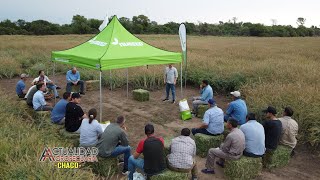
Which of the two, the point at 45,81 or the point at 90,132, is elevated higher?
the point at 45,81

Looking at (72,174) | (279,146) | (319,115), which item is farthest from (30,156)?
(319,115)

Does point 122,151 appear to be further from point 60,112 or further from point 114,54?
point 114,54

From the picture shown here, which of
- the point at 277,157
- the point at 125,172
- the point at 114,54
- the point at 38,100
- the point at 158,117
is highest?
the point at 114,54

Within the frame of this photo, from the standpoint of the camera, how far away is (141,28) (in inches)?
2552

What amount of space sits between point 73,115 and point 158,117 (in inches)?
144

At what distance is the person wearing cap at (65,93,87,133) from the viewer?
7078mm

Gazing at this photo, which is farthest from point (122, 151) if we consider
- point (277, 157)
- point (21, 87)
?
point (21, 87)

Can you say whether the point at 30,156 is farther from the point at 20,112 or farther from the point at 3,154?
the point at 20,112

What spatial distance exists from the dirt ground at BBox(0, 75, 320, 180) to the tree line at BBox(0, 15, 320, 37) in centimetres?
4529

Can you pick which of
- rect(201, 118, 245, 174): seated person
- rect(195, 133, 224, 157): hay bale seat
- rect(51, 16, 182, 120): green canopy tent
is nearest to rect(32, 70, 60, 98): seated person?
rect(51, 16, 182, 120): green canopy tent

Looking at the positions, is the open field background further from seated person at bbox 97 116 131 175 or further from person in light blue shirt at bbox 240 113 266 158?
person in light blue shirt at bbox 240 113 266 158

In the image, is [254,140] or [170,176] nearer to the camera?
[170,176]

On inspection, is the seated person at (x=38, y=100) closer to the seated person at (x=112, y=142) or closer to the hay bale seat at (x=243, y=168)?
the seated person at (x=112, y=142)

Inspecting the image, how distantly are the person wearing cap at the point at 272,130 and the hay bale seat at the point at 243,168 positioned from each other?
57 centimetres
